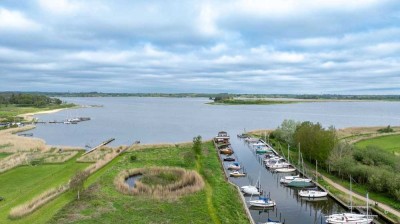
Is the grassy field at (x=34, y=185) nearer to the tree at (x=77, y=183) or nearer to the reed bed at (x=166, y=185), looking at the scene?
the tree at (x=77, y=183)

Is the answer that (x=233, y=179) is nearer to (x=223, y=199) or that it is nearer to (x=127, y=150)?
(x=223, y=199)

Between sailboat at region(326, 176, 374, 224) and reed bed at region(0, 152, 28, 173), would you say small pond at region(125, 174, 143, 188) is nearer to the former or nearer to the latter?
reed bed at region(0, 152, 28, 173)

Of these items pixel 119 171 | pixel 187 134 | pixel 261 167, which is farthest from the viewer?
pixel 187 134

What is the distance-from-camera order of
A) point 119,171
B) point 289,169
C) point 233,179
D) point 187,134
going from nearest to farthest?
point 119,171 < point 233,179 < point 289,169 < point 187,134

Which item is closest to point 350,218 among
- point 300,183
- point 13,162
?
point 300,183

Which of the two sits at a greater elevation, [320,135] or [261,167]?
[320,135]

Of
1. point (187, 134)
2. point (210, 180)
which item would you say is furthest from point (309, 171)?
point (187, 134)

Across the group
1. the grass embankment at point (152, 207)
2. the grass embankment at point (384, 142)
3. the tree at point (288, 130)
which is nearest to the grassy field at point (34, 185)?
the grass embankment at point (152, 207)

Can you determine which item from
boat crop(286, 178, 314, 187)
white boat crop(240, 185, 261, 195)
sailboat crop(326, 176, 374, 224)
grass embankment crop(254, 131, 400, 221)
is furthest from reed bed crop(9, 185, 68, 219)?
grass embankment crop(254, 131, 400, 221)
